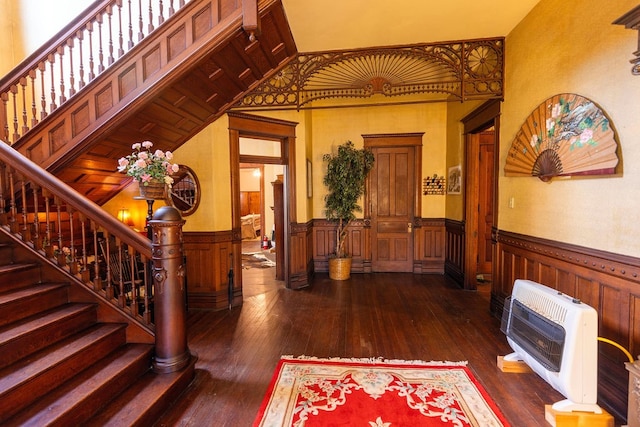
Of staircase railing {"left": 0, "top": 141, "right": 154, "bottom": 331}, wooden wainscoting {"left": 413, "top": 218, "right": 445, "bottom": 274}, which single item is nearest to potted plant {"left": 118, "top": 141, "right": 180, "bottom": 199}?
staircase railing {"left": 0, "top": 141, "right": 154, "bottom": 331}

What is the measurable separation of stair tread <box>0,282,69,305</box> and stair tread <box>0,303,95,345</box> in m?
0.16

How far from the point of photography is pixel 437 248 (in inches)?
218

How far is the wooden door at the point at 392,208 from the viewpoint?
5578mm

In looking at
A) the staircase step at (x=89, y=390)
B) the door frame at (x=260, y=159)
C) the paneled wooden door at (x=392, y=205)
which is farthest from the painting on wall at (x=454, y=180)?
the staircase step at (x=89, y=390)

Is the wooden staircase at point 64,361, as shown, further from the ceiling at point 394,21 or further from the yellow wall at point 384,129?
the yellow wall at point 384,129

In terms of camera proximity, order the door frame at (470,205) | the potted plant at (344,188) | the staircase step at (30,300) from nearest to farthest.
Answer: the staircase step at (30,300) < the door frame at (470,205) < the potted plant at (344,188)

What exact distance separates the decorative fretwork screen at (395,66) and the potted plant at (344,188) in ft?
4.46

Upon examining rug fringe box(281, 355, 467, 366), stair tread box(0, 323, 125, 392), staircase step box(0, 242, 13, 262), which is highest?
staircase step box(0, 242, 13, 262)

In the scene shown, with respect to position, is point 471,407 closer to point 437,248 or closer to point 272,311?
point 272,311

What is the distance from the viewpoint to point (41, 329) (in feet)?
6.48

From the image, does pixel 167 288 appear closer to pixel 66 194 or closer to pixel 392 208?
pixel 66 194

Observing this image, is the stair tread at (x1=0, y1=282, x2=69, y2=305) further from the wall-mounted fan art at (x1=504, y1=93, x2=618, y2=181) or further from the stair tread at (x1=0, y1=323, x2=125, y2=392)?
the wall-mounted fan art at (x1=504, y1=93, x2=618, y2=181)

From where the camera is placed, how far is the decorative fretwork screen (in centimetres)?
346

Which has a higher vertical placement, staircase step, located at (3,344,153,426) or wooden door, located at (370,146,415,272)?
wooden door, located at (370,146,415,272)
